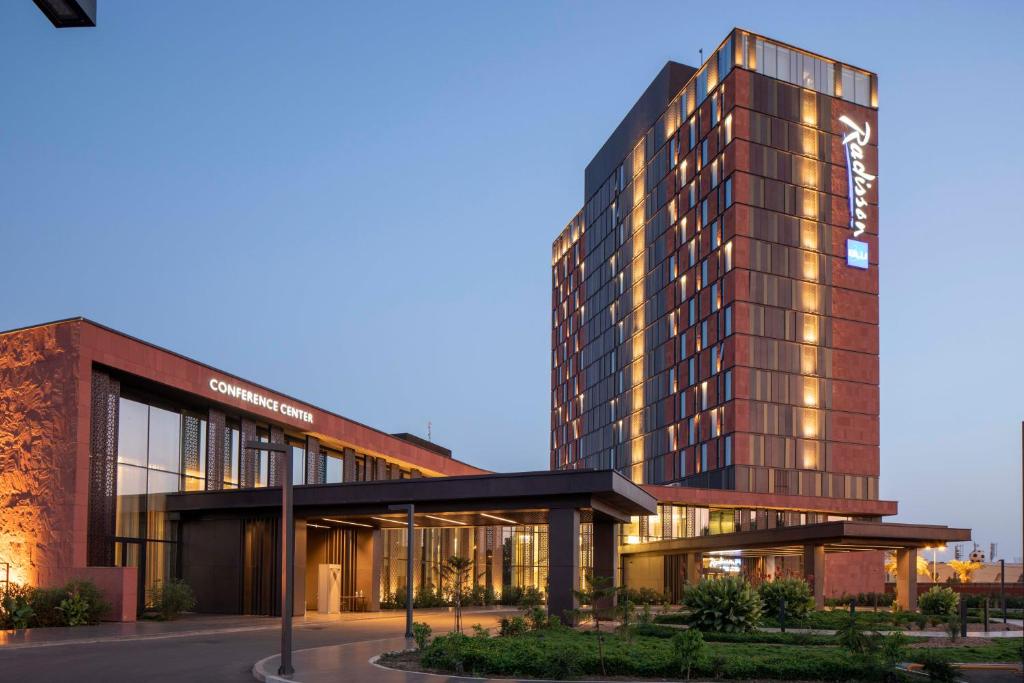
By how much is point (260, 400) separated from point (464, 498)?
15.7m

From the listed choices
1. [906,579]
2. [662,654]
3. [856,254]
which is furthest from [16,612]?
→ [856,254]

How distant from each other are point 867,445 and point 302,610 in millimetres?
63751

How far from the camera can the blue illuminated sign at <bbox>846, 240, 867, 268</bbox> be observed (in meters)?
94.6

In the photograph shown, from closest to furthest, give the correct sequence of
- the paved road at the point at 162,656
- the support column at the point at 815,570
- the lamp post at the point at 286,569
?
the paved road at the point at 162,656 < the lamp post at the point at 286,569 < the support column at the point at 815,570

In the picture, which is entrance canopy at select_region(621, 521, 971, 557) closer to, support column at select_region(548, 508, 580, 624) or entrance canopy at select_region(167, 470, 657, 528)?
entrance canopy at select_region(167, 470, 657, 528)

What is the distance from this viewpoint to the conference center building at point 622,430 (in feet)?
124

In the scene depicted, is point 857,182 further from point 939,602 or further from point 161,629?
point 161,629

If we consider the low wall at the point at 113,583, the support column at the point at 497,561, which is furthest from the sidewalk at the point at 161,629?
the support column at the point at 497,561

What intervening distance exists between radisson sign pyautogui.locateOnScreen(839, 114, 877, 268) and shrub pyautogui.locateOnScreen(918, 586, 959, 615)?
53.6m

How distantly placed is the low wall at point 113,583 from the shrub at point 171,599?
1919 mm

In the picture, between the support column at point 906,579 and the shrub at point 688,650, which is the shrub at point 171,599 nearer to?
the shrub at point 688,650

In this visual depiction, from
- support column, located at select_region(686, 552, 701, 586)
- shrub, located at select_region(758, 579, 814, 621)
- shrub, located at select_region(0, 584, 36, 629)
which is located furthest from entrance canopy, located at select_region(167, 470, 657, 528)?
support column, located at select_region(686, 552, 701, 586)

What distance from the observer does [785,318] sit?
301 feet

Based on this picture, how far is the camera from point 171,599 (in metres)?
38.7
